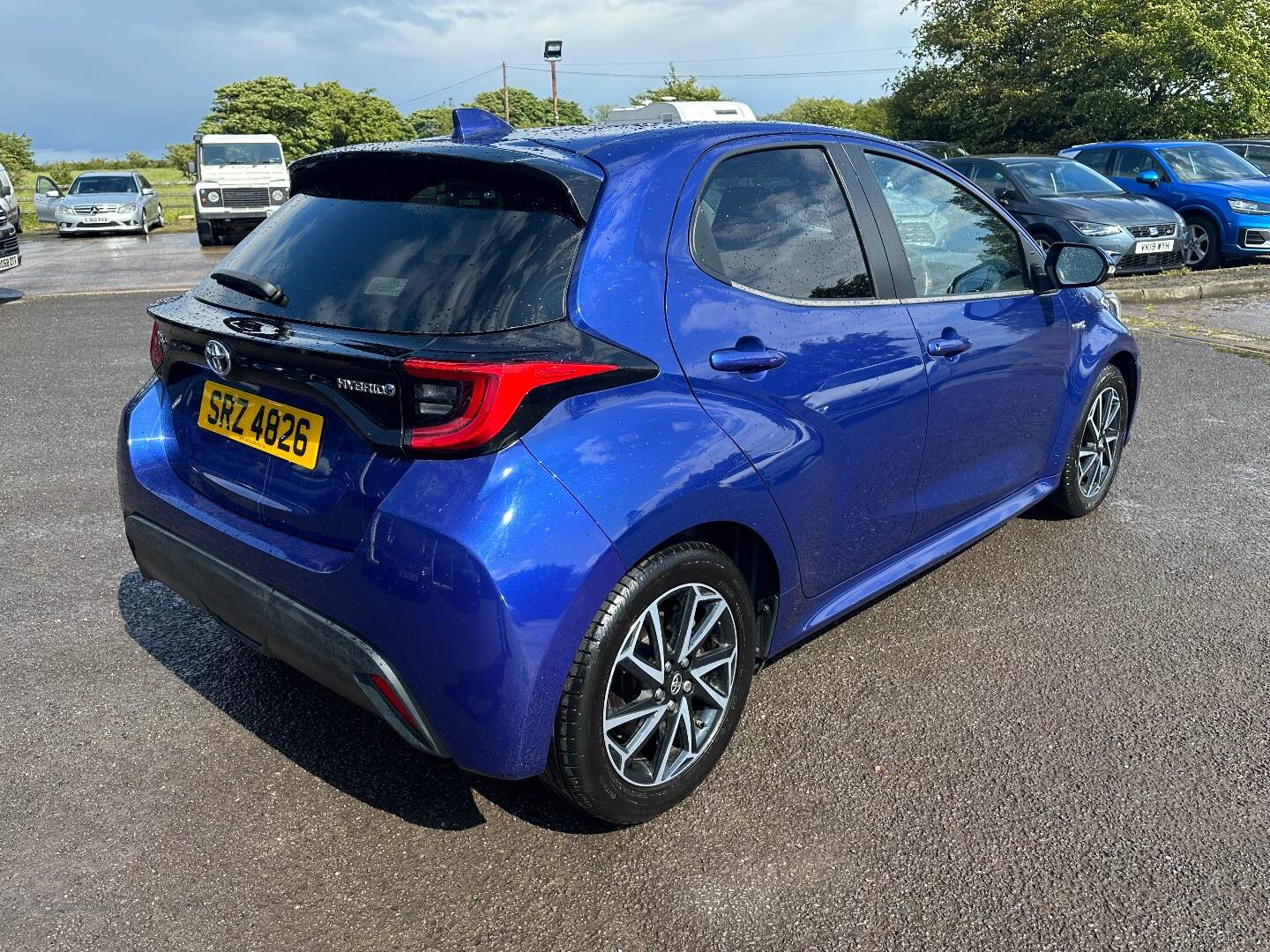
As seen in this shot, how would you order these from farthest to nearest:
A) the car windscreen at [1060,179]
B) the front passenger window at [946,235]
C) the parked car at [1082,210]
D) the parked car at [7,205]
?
the car windscreen at [1060,179], the parked car at [1082,210], the parked car at [7,205], the front passenger window at [946,235]

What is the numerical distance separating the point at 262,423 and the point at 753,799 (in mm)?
1618

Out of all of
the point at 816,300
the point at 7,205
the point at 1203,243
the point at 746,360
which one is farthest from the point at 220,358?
the point at 1203,243

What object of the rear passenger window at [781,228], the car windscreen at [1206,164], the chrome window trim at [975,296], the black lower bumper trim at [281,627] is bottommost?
the black lower bumper trim at [281,627]

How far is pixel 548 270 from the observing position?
2.40 meters

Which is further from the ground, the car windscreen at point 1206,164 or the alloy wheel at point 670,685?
the car windscreen at point 1206,164

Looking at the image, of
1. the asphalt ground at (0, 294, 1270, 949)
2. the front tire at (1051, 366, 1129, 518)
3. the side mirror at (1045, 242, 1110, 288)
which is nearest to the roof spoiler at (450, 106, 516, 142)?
the asphalt ground at (0, 294, 1270, 949)

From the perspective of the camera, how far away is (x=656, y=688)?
102 inches

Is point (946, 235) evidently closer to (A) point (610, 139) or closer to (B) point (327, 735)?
(A) point (610, 139)

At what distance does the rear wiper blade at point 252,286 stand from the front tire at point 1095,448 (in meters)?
3.32

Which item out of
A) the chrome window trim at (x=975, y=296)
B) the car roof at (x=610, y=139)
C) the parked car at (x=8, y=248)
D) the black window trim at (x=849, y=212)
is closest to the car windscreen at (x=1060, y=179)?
the chrome window trim at (x=975, y=296)

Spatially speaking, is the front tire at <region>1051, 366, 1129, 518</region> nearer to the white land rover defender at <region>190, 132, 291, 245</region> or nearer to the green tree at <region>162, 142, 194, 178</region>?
the white land rover defender at <region>190, 132, 291, 245</region>

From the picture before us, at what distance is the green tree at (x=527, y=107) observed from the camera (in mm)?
73000

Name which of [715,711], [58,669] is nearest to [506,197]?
[715,711]

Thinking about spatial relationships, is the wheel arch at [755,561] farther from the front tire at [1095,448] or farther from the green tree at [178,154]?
the green tree at [178,154]
